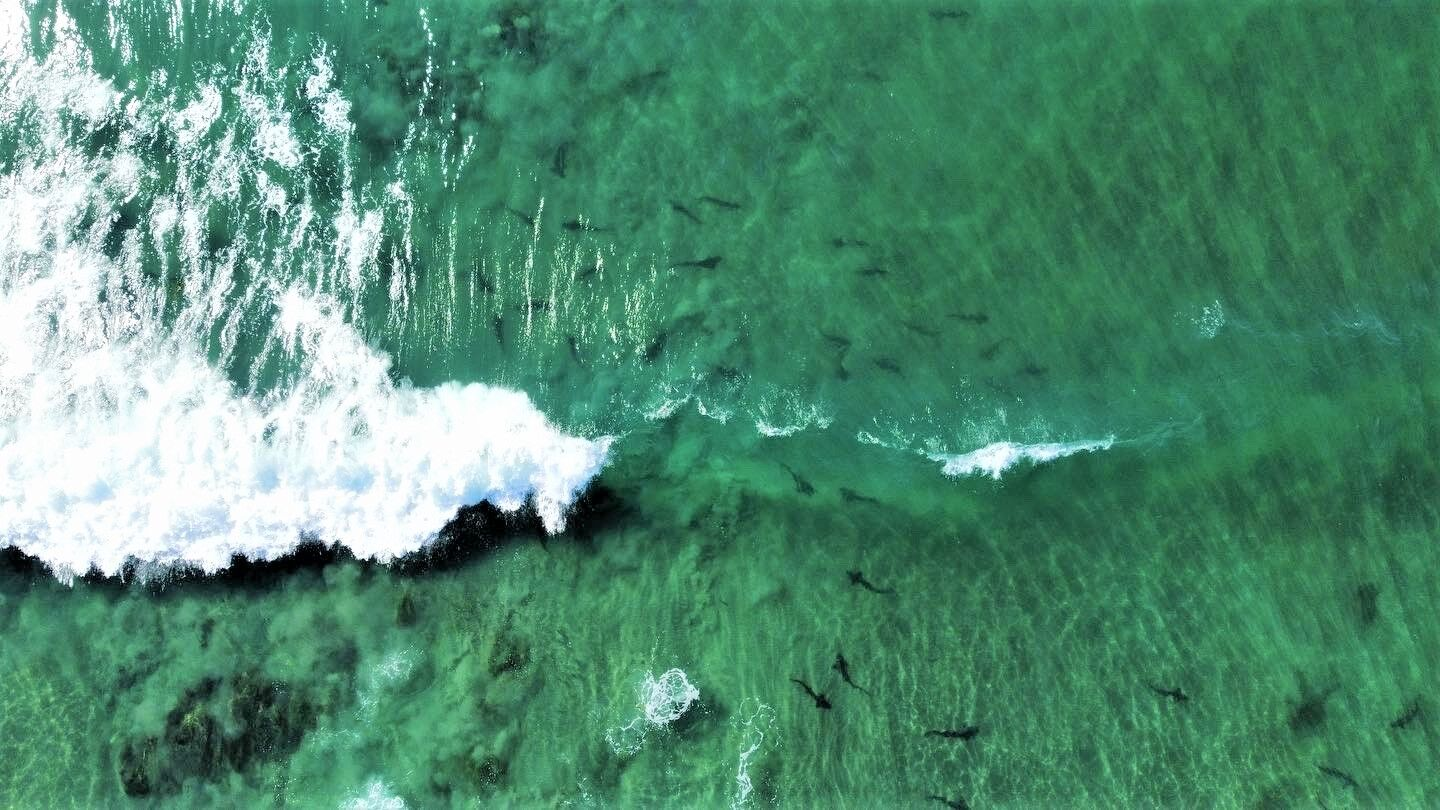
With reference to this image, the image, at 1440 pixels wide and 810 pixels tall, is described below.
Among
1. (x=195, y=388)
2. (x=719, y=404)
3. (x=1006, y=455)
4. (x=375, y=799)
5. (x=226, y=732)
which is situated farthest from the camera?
(x=195, y=388)

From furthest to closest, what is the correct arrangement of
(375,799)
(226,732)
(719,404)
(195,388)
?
(195,388)
(226,732)
(375,799)
(719,404)

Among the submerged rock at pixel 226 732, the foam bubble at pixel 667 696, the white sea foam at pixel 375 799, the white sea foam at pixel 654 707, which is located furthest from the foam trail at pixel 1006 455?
the submerged rock at pixel 226 732

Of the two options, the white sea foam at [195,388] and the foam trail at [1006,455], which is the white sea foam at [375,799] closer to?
the white sea foam at [195,388]

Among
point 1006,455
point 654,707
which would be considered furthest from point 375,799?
point 1006,455

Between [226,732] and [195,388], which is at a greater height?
[195,388]

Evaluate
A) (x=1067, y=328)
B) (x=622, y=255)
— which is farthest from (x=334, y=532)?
(x=1067, y=328)

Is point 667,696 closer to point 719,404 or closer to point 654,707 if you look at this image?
point 654,707

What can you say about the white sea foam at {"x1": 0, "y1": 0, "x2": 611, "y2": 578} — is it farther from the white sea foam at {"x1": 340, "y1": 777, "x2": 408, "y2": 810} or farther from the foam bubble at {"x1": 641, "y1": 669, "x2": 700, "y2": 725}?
the white sea foam at {"x1": 340, "y1": 777, "x2": 408, "y2": 810}

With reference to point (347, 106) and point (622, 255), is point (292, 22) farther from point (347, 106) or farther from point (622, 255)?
point (622, 255)
